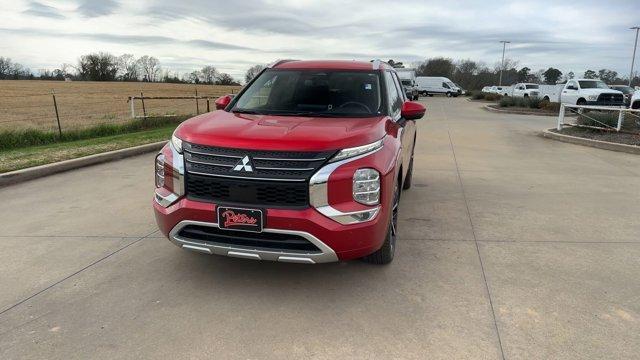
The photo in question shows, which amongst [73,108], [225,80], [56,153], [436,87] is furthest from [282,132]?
[225,80]

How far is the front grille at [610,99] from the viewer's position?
74.8 feet

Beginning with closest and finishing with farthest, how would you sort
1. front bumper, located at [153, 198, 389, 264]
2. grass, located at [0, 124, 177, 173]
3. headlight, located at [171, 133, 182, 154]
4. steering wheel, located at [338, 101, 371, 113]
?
front bumper, located at [153, 198, 389, 264], headlight, located at [171, 133, 182, 154], steering wheel, located at [338, 101, 371, 113], grass, located at [0, 124, 177, 173]

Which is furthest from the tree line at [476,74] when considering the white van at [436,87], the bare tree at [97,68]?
the bare tree at [97,68]

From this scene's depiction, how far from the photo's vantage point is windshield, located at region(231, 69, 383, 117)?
4484mm

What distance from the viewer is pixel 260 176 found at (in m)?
3.28

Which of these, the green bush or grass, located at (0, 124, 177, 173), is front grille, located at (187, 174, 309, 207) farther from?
the green bush

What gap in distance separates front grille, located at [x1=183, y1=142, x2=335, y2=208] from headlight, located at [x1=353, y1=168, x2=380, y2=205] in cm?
25

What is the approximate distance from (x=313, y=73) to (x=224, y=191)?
6.85 ft

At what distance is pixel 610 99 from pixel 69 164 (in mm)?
23760

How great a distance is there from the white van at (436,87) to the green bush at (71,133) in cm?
4169

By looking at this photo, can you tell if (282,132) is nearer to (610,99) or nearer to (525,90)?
(610,99)

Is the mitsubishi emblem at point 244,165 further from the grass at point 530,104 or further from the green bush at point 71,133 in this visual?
the grass at point 530,104

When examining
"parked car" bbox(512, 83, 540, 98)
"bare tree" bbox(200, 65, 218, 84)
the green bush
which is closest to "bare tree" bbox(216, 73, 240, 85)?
"bare tree" bbox(200, 65, 218, 84)

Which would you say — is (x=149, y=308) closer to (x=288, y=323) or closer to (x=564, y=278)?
(x=288, y=323)
